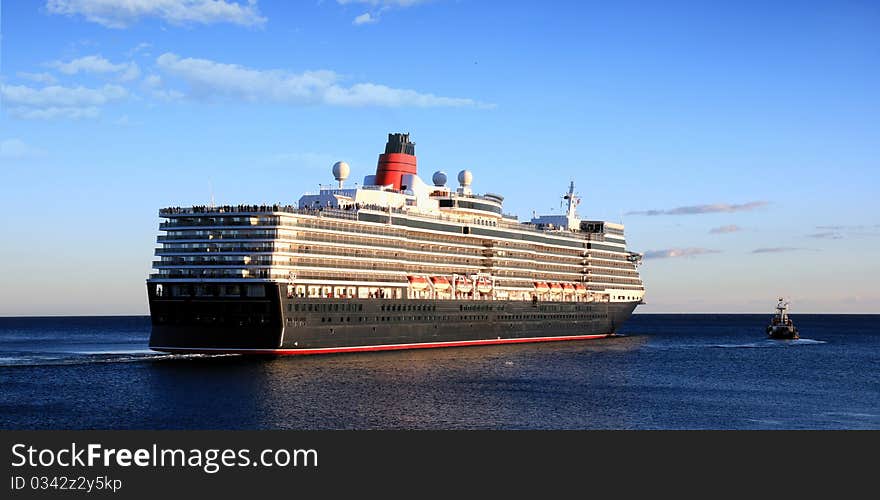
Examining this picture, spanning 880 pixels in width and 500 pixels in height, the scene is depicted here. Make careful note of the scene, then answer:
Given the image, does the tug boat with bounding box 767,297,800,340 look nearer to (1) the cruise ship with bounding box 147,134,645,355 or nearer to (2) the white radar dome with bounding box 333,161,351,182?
(1) the cruise ship with bounding box 147,134,645,355

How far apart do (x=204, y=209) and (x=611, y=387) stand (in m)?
42.4

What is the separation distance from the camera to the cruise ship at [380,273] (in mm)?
89500

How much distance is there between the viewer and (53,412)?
57.0m

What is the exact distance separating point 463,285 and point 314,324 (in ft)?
95.8

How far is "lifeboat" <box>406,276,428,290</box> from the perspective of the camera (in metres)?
108

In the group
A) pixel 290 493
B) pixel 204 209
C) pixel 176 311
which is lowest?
pixel 290 493

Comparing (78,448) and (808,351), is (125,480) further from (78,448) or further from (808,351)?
(808,351)

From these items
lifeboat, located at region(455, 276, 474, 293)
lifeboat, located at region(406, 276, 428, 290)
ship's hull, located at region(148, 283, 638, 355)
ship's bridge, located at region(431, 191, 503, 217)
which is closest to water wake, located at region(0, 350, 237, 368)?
ship's hull, located at region(148, 283, 638, 355)

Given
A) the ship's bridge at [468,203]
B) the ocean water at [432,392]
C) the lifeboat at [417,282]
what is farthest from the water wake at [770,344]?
the lifeboat at [417,282]

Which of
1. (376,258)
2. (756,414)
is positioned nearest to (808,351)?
(376,258)

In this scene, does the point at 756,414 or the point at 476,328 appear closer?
the point at 756,414

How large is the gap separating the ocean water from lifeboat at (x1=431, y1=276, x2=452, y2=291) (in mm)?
10809

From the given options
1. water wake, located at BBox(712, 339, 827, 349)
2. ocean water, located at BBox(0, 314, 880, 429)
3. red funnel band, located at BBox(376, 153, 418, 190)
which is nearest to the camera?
ocean water, located at BBox(0, 314, 880, 429)

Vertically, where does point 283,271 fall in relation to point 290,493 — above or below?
above
